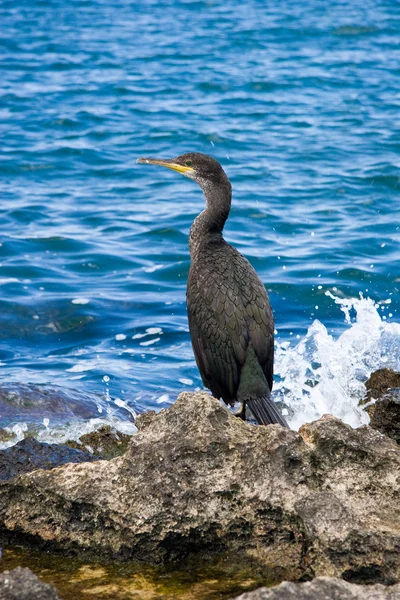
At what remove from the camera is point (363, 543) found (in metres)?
3.12

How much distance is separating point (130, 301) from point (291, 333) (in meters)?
1.64

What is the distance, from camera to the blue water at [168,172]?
857 centimetres

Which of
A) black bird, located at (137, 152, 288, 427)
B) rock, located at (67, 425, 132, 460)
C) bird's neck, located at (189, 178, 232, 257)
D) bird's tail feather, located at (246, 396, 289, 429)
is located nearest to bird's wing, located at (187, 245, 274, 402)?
black bird, located at (137, 152, 288, 427)

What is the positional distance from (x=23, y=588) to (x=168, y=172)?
1158cm

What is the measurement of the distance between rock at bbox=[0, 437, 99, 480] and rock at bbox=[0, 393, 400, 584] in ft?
1.87

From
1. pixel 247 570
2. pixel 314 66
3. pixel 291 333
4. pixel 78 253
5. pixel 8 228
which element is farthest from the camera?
pixel 314 66

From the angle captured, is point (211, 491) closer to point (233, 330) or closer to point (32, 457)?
point (32, 457)

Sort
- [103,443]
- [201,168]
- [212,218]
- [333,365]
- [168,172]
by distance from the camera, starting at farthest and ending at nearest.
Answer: [168,172], [333,365], [201,168], [212,218], [103,443]

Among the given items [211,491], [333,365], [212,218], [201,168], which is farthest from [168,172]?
[211,491]

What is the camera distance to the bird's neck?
6.16 m

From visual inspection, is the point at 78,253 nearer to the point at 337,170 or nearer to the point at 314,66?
the point at 337,170

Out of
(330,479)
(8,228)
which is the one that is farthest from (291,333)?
(330,479)

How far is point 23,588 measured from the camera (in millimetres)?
2607

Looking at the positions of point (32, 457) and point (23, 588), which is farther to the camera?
point (32, 457)
